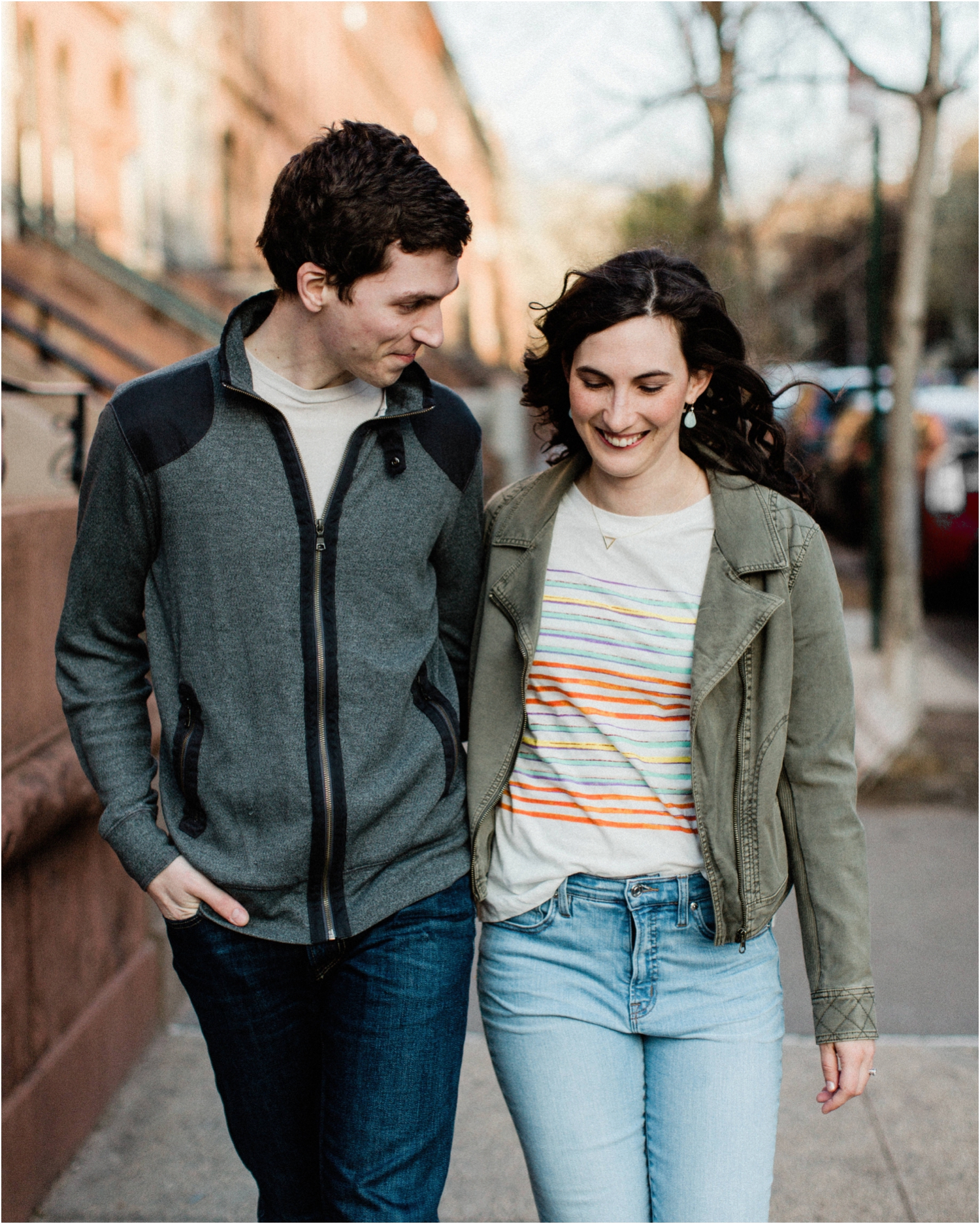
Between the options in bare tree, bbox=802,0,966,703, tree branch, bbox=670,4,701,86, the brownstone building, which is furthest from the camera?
tree branch, bbox=670,4,701,86

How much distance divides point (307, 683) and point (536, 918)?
60 cm

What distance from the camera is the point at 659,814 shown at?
7.31 feet

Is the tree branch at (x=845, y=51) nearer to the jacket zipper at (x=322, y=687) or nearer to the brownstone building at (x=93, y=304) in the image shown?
the brownstone building at (x=93, y=304)

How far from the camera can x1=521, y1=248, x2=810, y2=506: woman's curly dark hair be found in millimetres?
2270

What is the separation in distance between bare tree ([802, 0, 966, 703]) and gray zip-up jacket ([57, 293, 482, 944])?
5825mm

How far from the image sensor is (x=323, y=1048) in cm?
226

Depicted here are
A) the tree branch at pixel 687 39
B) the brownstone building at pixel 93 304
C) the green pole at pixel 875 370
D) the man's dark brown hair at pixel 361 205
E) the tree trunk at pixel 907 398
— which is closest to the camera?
the man's dark brown hair at pixel 361 205

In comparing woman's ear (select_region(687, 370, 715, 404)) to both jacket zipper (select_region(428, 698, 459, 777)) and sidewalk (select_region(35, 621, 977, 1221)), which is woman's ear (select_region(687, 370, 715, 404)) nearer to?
jacket zipper (select_region(428, 698, 459, 777))

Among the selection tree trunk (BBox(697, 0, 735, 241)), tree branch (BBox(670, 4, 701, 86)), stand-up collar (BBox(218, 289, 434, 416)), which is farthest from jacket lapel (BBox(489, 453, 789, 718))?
tree branch (BBox(670, 4, 701, 86))

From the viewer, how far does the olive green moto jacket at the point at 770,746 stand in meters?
2.20

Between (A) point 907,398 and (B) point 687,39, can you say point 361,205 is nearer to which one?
(A) point 907,398

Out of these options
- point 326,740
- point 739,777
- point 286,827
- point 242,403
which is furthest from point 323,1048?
point 242,403

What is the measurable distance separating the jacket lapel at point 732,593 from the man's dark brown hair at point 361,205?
2.34 ft

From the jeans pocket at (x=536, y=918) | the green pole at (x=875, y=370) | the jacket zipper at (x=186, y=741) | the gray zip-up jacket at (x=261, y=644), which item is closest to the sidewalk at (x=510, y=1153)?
the jeans pocket at (x=536, y=918)
